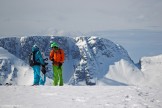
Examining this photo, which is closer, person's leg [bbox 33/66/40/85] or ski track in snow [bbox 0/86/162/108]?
ski track in snow [bbox 0/86/162/108]

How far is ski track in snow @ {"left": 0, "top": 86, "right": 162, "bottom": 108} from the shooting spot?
499 inches

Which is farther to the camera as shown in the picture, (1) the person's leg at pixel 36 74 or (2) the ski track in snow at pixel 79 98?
(1) the person's leg at pixel 36 74

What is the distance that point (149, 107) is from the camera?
41.4 ft

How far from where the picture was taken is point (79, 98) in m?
13.9

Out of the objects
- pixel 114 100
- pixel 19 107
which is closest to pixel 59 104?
pixel 19 107

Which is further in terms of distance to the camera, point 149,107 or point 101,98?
point 101,98

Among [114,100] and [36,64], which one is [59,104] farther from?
[36,64]

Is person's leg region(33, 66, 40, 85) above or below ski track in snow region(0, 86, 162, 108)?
above

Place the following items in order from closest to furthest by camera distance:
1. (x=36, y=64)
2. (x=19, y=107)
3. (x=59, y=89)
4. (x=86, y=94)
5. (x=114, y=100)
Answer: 1. (x=19, y=107)
2. (x=114, y=100)
3. (x=86, y=94)
4. (x=59, y=89)
5. (x=36, y=64)

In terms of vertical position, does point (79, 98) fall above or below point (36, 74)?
below

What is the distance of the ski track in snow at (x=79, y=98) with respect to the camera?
41.6 feet

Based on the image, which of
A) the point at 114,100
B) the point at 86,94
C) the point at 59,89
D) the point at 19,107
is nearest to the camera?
the point at 19,107

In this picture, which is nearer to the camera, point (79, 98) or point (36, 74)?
point (79, 98)

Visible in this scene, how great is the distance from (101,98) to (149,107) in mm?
2246
